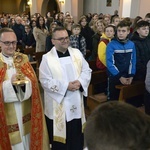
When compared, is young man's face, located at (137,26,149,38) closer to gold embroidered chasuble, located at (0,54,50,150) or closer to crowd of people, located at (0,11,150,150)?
crowd of people, located at (0,11,150,150)

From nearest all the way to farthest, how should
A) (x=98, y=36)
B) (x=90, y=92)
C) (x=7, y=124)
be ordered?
1. (x=7, y=124)
2. (x=90, y=92)
3. (x=98, y=36)

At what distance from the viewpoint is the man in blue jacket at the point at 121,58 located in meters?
3.41

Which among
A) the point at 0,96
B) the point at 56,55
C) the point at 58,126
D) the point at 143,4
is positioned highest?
the point at 143,4

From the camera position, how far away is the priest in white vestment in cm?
265

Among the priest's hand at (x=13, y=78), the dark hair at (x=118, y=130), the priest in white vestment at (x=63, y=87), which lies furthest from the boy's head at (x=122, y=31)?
the dark hair at (x=118, y=130)

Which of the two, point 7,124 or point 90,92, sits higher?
point 7,124

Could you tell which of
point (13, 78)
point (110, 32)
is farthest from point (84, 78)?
point (110, 32)

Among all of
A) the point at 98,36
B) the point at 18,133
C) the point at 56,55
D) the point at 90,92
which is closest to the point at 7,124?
the point at 18,133

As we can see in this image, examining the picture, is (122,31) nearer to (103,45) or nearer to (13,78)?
(103,45)

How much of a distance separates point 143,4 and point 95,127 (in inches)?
385

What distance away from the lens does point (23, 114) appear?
2488mm

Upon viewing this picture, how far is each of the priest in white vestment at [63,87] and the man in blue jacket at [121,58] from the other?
0.70 m

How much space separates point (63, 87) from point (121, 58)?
126cm

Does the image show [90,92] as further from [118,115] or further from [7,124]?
[118,115]
